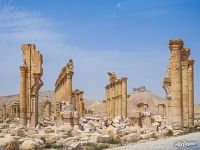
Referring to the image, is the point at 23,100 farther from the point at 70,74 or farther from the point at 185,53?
the point at 185,53

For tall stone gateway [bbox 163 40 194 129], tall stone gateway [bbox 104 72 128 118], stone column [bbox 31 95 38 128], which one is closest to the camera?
tall stone gateway [bbox 163 40 194 129]

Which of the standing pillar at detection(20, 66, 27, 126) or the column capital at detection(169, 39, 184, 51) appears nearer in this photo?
the column capital at detection(169, 39, 184, 51)

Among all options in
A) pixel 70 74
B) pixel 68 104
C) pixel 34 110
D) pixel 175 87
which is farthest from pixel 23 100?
pixel 175 87

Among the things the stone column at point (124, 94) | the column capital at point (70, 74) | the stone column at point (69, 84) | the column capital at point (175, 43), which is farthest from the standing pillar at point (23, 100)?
the stone column at point (124, 94)

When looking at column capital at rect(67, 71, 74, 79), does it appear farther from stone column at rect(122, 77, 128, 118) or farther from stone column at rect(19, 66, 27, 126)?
stone column at rect(122, 77, 128, 118)

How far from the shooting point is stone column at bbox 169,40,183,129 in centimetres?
2588

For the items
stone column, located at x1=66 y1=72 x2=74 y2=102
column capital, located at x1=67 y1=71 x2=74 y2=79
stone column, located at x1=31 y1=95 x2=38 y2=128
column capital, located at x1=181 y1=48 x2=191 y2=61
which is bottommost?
stone column, located at x1=31 y1=95 x2=38 y2=128

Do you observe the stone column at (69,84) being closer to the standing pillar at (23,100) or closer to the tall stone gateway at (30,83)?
Answer: the tall stone gateway at (30,83)

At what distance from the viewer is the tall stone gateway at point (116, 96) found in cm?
4850

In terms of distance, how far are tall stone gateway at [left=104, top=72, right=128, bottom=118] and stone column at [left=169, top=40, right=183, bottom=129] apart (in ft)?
71.0

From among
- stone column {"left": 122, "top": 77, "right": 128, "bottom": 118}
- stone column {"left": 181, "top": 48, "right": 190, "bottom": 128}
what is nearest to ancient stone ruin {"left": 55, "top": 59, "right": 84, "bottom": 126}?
stone column {"left": 181, "top": 48, "right": 190, "bottom": 128}

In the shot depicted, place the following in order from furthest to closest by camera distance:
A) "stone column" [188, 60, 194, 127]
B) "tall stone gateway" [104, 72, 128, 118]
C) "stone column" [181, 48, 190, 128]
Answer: "tall stone gateway" [104, 72, 128, 118] → "stone column" [188, 60, 194, 127] → "stone column" [181, 48, 190, 128]

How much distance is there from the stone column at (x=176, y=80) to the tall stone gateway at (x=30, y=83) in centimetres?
992

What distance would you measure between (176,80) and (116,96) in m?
25.3
